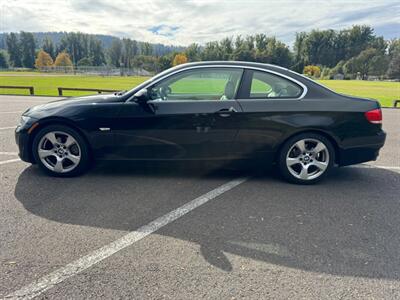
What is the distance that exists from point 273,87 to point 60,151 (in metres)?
3.04

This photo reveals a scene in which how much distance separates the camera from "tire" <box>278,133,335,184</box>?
397cm

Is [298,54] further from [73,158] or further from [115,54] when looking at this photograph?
[73,158]

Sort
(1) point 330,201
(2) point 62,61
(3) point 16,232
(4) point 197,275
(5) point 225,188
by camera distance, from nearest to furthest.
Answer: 1. (4) point 197,275
2. (3) point 16,232
3. (1) point 330,201
4. (5) point 225,188
5. (2) point 62,61

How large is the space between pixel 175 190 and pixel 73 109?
174cm

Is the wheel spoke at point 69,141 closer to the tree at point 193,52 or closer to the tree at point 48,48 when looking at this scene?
the tree at point 193,52

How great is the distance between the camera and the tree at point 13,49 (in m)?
105

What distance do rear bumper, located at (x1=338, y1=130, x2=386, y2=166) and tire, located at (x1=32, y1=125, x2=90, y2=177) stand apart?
11.6 feet

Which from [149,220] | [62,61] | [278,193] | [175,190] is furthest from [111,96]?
[62,61]

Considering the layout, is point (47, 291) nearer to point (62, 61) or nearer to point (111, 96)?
point (111, 96)

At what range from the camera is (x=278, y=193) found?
373cm

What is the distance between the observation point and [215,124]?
3.83m

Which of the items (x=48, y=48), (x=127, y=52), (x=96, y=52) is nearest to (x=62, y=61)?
(x=48, y=48)

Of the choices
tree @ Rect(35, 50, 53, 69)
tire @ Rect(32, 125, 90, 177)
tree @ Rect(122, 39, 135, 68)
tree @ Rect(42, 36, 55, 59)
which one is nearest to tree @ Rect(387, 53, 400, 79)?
tree @ Rect(122, 39, 135, 68)

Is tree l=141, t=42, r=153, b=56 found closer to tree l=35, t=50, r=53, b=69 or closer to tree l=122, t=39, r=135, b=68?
tree l=122, t=39, r=135, b=68
